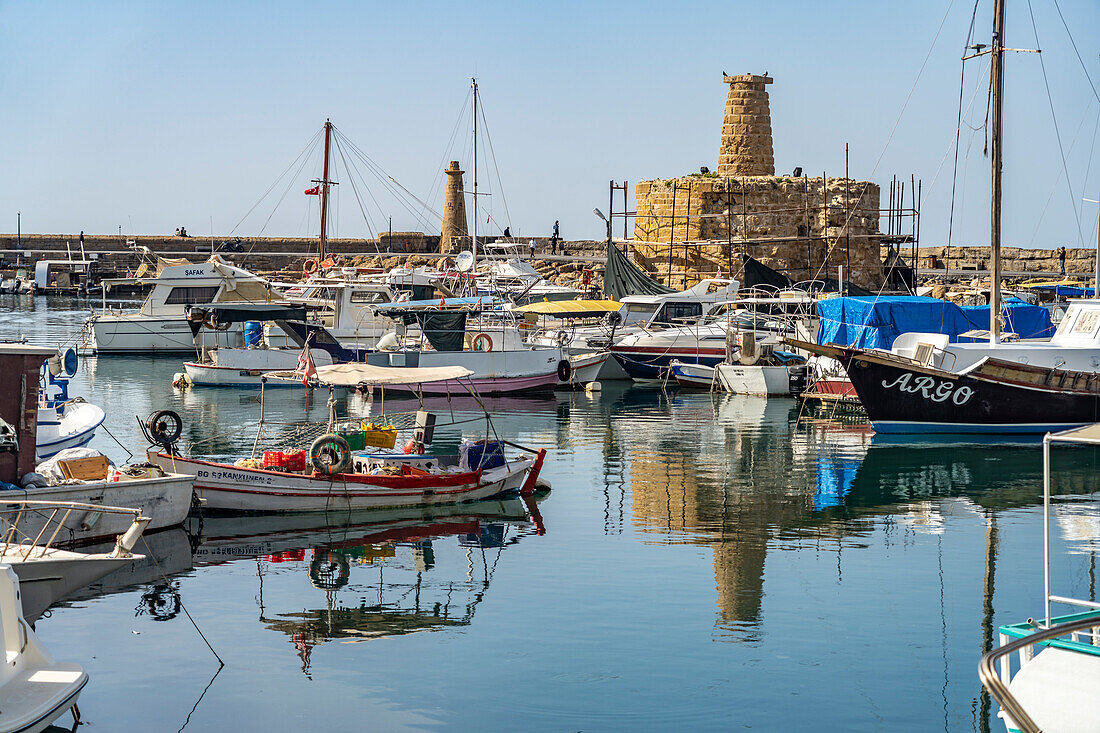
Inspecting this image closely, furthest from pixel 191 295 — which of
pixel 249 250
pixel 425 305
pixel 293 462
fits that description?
pixel 249 250

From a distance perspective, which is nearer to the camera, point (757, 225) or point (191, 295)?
point (191, 295)

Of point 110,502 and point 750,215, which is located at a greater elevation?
point 750,215

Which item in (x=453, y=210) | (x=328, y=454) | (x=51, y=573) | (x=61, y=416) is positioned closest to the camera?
(x=51, y=573)

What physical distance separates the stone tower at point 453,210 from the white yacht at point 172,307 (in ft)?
110

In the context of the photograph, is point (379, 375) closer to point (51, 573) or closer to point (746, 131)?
point (51, 573)

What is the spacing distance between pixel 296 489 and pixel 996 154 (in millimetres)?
17797

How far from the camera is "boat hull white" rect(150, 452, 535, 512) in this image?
17.2 meters

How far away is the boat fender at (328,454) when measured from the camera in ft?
57.8

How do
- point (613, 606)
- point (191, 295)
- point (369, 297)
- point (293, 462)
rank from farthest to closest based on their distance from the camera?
1. point (191, 295)
2. point (369, 297)
3. point (293, 462)
4. point (613, 606)

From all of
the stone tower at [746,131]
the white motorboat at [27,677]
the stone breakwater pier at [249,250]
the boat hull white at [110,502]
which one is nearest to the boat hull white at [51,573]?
the white motorboat at [27,677]

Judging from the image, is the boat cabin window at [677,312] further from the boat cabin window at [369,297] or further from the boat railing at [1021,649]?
the boat railing at [1021,649]

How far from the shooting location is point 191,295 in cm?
4388

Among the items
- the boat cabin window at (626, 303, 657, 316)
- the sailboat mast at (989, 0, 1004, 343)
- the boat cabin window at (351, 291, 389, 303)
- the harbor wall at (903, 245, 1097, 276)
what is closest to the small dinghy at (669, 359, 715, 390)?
the boat cabin window at (626, 303, 657, 316)

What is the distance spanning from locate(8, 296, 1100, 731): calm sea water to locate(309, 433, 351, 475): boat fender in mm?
788
